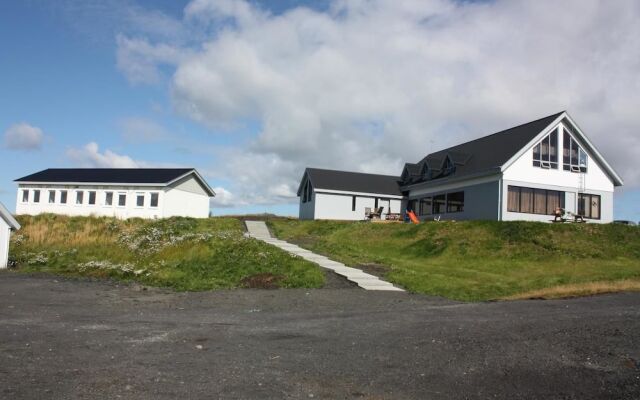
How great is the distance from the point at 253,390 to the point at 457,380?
101 inches

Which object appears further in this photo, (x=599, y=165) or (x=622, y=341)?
(x=599, y=165)

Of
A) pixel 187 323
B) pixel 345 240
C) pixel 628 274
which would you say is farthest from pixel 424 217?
pixel 187 323

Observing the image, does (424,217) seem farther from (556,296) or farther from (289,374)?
(289,374)

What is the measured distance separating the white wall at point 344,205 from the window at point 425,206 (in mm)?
3616

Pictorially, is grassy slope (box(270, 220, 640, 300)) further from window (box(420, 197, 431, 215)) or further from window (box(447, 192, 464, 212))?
window (box(420, 197, 431, 215))

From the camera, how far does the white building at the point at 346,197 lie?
1789 inches

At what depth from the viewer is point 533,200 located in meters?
33.6

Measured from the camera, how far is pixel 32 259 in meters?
22.3

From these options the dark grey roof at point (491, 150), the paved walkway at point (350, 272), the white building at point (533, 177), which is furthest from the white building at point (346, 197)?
the paved walkway at point (350, 272)

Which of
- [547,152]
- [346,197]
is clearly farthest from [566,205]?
[346,197]

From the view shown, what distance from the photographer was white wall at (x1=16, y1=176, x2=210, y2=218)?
144 feet

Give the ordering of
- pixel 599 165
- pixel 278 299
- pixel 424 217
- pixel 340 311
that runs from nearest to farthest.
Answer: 1. pixel 340 311
2. pixel 278 299
3. pixel 599 165
4. pixel 424 217

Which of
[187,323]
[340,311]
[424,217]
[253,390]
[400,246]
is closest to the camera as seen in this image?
[253,390]

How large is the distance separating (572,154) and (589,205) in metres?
3.78
